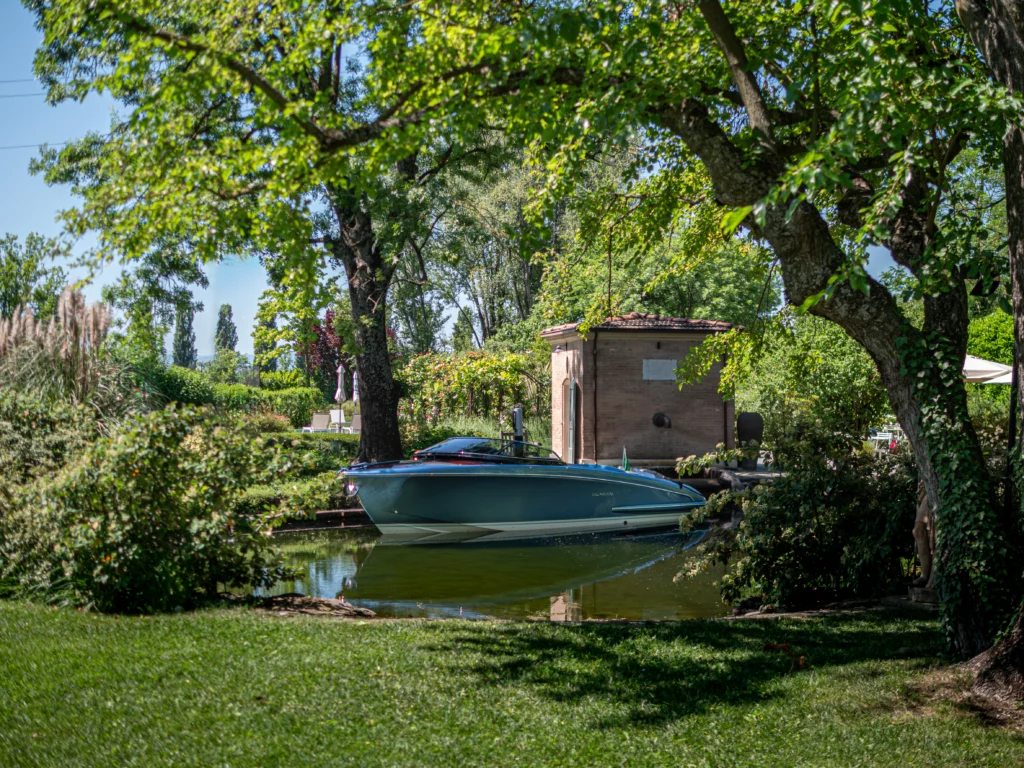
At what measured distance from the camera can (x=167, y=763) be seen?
4316 millimetres

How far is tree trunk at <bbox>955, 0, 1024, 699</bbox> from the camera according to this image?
5504 mm

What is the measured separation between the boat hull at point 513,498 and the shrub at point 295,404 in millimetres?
19692

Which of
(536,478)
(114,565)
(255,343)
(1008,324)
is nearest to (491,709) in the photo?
(114,565)

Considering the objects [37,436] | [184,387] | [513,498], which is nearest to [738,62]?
[37,436]

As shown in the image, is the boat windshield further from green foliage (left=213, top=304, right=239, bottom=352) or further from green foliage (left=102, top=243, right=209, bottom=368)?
green foliage (left=213, top=304, right=239, bottom=352)

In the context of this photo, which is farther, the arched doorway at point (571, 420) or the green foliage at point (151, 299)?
the arched doorway at point (571, 420)

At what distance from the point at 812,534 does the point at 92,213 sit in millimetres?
7234

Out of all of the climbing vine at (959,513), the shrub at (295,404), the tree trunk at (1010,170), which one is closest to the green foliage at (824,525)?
the climbing vine at (959,513)

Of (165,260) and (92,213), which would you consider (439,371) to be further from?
(92,213)

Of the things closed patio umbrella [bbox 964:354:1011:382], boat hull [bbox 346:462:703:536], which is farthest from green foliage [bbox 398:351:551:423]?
closed patio umbrella [bbox 964:354:1011:382]

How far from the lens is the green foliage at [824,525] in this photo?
861 cm

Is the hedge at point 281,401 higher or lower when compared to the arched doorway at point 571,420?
higher

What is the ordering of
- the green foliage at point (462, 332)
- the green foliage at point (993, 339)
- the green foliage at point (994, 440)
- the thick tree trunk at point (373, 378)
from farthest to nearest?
the green foliage at point (462, 332) → the green foliage at point (993, 339) → the thick tree trunk at point (373, 378) → the green foliage at point (994, 440)

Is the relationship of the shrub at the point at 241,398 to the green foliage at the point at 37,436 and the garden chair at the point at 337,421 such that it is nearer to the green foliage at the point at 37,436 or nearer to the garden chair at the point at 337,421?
the garden chair at the point at 337,421
